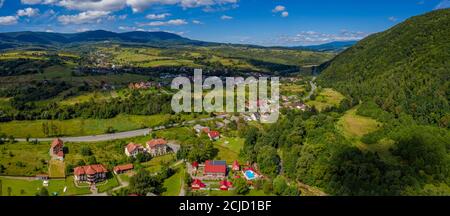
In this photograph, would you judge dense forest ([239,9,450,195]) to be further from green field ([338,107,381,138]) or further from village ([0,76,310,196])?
village ([0,76,310,196])

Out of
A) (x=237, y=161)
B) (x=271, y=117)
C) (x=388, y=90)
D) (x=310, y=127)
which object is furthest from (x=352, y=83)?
(x=237, y=161)

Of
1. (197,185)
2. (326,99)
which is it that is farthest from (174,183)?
(326,99)

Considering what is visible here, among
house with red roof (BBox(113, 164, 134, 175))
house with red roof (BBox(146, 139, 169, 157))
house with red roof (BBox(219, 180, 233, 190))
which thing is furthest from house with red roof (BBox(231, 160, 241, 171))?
house with red roof (BBox(113, 164, 134, 175))

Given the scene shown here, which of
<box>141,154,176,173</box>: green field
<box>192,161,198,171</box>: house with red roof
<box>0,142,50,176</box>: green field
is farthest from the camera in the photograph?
<box>141,154,176,173</box>: green field

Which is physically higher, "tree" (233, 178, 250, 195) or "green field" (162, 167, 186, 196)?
"tree" (233, 178, 250, 195)

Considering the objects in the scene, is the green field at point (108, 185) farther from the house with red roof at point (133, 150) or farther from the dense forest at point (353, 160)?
the dense forest at point (353, 160)

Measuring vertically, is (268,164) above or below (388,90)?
below

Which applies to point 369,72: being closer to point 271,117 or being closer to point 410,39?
point 410,39
